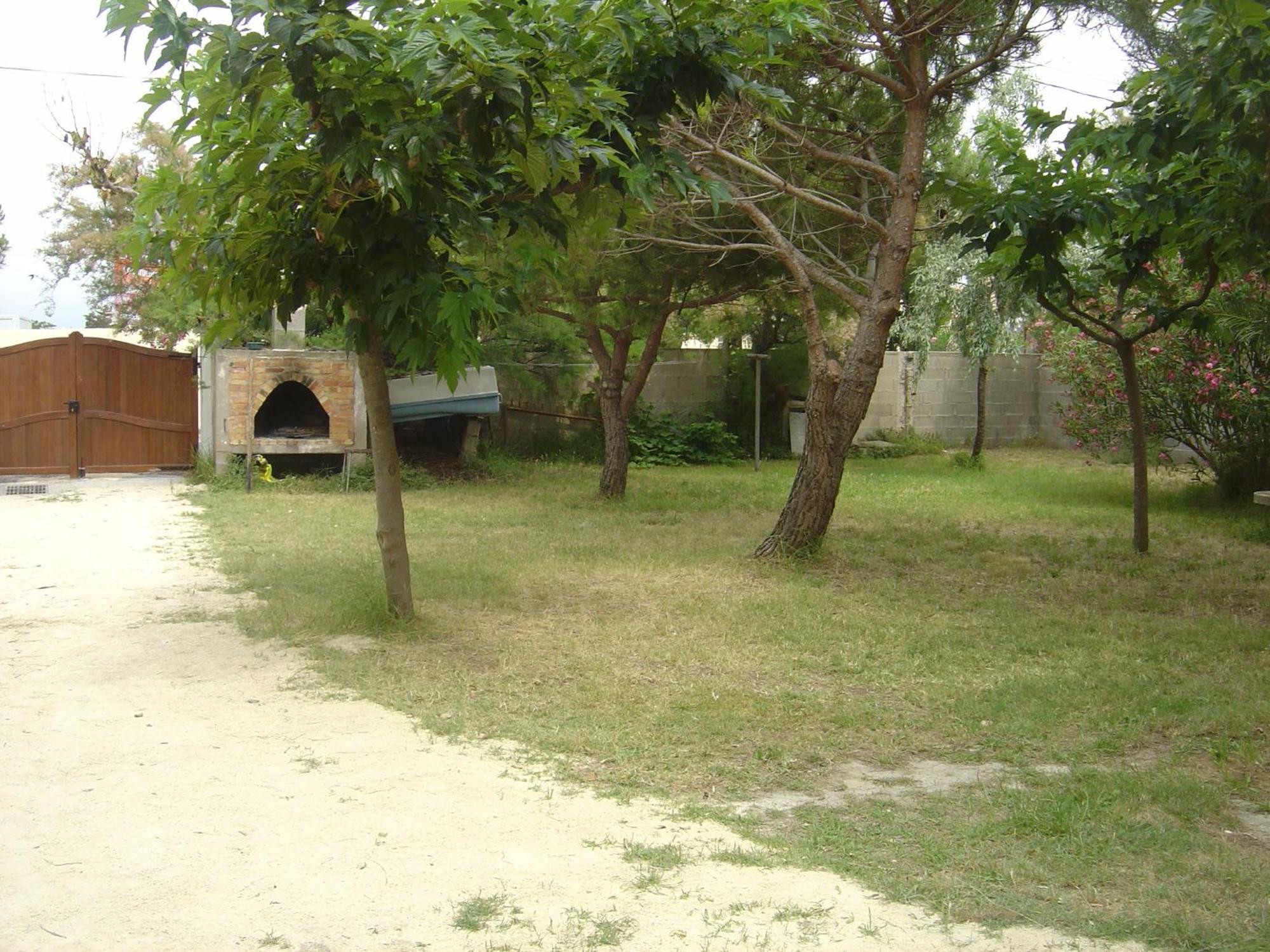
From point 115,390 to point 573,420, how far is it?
6.25 m

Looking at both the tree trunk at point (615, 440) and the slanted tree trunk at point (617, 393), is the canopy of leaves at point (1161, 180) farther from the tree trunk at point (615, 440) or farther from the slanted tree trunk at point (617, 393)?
the tree trunk at point (615, 440)

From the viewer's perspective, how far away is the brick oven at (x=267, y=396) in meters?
13.2

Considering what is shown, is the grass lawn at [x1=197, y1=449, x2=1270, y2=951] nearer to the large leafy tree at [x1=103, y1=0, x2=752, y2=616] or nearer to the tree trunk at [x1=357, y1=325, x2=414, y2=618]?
the tree trunk at [x1=357, y1=325, x2=414, y2=618]

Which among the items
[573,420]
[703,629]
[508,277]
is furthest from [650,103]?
[573,420]

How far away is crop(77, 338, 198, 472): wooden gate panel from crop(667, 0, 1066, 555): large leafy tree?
26.9 ft

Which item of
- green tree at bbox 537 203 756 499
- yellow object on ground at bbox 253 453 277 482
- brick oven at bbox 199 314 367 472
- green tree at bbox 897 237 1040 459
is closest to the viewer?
green tree at bbox 537 203 756 499

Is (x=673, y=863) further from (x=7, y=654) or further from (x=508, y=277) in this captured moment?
(x=7, y=654)

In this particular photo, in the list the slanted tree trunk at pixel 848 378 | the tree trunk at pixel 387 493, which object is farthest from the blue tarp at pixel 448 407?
the tree trunk at pixel 387 493

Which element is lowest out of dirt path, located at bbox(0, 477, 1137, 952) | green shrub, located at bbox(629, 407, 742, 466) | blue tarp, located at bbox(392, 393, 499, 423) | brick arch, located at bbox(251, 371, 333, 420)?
dirt path, located at bbox(0, 477, 1137, 952)

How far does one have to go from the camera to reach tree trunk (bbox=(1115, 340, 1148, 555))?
9.24 m

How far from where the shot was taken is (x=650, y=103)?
530 centimetres

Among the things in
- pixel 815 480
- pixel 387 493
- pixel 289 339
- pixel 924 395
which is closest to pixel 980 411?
pixel 924 395

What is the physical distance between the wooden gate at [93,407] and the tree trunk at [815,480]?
8.80 metres

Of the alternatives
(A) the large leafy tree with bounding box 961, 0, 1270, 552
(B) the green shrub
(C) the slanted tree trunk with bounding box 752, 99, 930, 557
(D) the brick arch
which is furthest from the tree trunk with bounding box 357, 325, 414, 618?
(B) the green shrub
